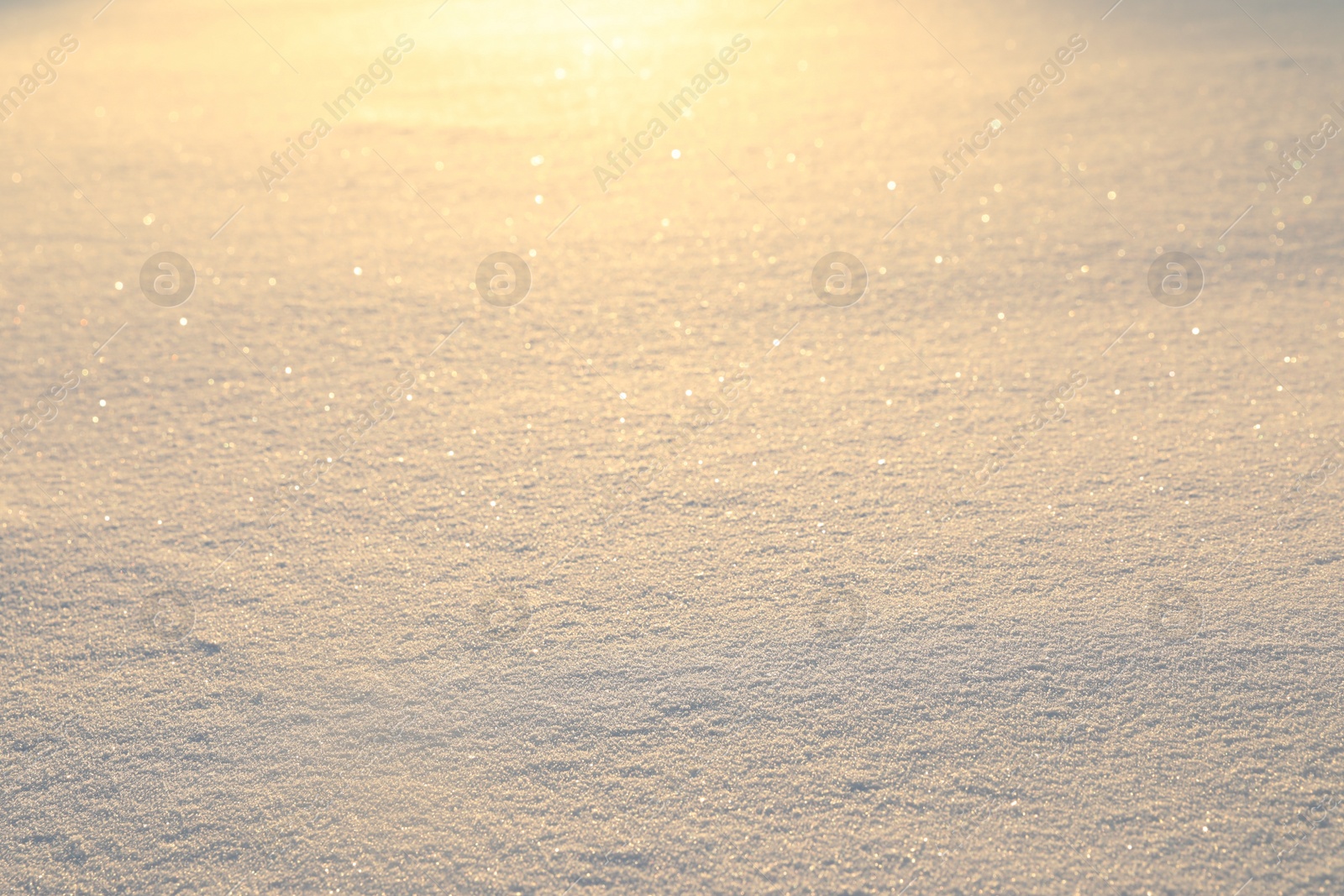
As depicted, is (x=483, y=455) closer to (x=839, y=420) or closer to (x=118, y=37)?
(x=839, y=420)

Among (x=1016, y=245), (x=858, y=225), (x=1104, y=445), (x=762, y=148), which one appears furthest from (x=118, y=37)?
(x=1104, y=445)

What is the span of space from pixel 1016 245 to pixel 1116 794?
Result: 9.55 feet
